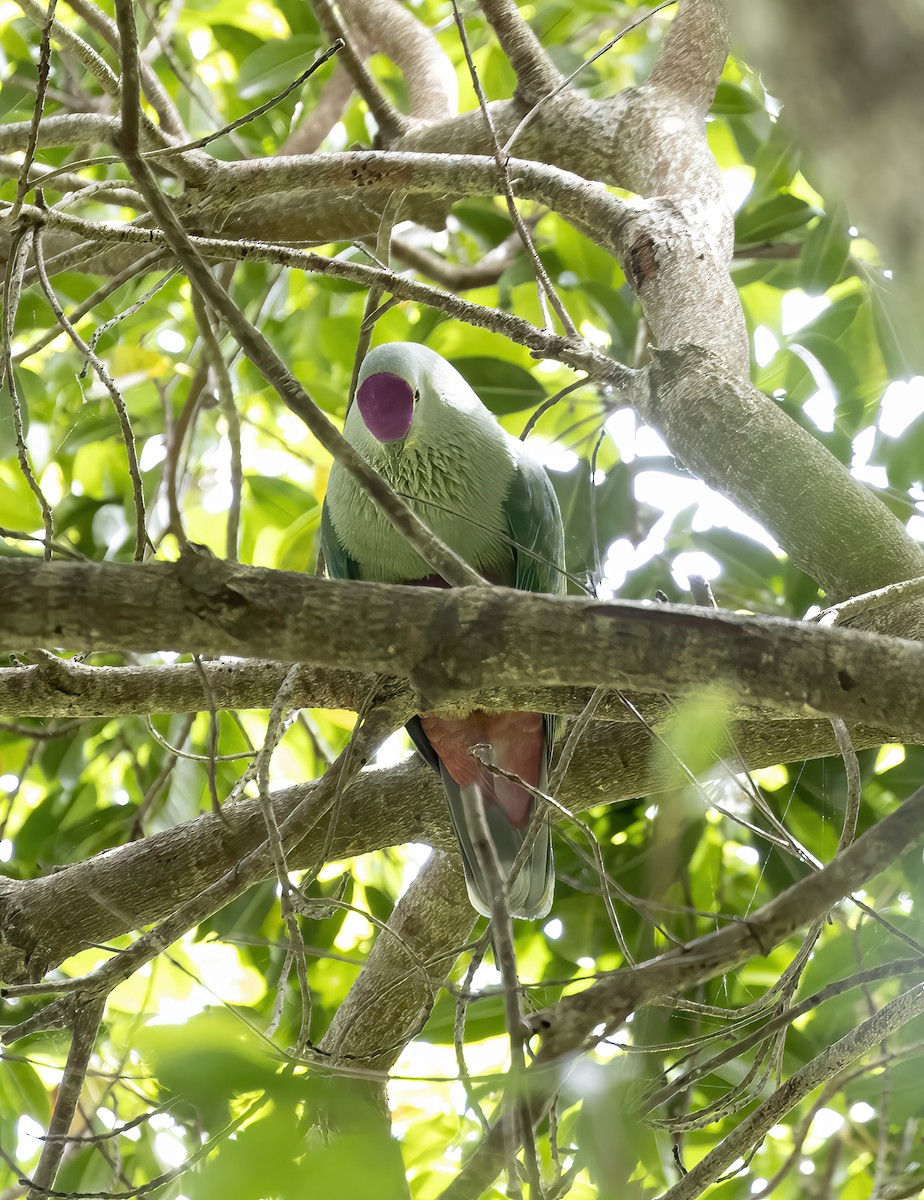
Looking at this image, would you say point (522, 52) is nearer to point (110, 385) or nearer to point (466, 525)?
point (466, 525)

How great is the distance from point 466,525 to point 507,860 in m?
0.68

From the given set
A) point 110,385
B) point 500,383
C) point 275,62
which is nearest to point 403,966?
point 110,385

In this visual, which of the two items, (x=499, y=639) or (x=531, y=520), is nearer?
(x=499, y=639)

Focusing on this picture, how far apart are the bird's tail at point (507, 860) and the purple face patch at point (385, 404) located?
0.64 meters

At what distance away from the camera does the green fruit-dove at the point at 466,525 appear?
75.4 inches

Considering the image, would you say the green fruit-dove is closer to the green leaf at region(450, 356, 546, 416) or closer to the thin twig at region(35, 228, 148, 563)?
the green leaf at region(450, 356, 546, 416)

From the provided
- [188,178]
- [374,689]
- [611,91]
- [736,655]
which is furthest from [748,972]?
[611,91]

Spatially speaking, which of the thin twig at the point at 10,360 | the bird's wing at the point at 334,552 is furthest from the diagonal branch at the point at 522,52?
the thin twig at the point at 10,360

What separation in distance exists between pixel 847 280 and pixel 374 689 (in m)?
1.89

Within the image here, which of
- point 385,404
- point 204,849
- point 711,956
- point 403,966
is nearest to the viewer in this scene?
point 711,956

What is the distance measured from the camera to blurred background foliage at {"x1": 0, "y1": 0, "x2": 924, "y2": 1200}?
176 centimetres

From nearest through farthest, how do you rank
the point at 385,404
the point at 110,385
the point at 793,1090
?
the point at 793,1090, the point at 110,385, the point at 385,404

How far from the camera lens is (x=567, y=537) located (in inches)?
94.1

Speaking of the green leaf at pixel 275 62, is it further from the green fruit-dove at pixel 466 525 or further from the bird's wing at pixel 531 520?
the bird's wing at pixel 531 520
